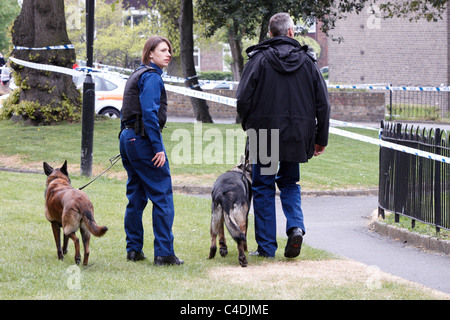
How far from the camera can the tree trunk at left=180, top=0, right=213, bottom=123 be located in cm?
2303

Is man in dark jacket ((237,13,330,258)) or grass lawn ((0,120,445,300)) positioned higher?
man in dark jacket ((237,13,330,258))

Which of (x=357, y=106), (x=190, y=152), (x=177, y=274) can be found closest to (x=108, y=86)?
(x=190, y=152)

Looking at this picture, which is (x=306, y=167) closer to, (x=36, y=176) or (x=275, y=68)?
(x=36, y=176)

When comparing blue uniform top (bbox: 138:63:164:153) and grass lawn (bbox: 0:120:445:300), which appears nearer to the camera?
grass lawn (bbox: 0:120:445:300)

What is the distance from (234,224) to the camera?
620cm

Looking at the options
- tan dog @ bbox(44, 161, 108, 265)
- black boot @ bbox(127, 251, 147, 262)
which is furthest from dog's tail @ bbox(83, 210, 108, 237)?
black boot @ bbox(127, 251, 147, 262)

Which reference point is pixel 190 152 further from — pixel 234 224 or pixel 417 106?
pixel 417 106

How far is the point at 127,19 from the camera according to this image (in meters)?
46.1

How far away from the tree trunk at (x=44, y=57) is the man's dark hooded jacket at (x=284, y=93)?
39.8ft

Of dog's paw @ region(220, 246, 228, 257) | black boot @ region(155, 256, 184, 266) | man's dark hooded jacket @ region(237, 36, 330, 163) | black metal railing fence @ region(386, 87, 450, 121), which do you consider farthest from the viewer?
black metal railing fence @ region(386, 87, 450, 121)

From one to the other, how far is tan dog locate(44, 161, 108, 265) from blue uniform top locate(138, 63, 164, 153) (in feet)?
2.54

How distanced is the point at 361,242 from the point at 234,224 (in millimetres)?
3005

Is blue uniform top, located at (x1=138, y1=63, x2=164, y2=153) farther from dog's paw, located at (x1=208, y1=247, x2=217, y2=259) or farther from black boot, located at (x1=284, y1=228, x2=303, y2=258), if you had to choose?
black boot, located at (x1=284, y1=228, x2=303, y2=258)
